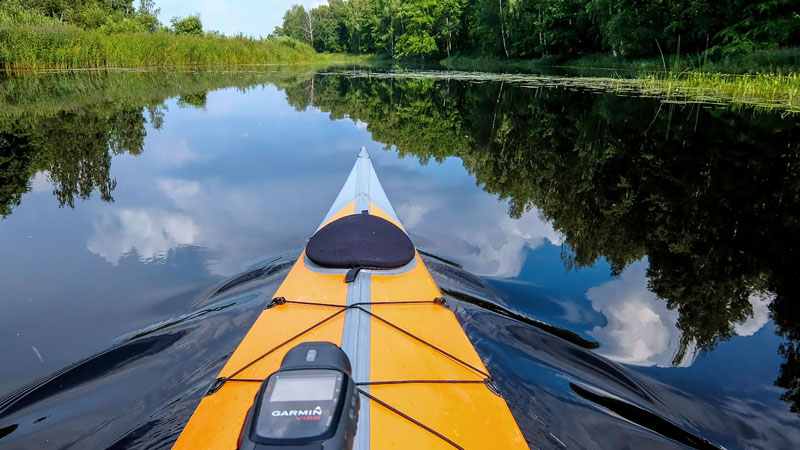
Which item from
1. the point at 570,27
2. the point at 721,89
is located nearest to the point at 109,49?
the point at 721,89

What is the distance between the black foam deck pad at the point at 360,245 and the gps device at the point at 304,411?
121cm

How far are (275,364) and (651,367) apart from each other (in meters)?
2.04

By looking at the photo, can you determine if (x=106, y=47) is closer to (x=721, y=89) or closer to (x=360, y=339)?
(x=360, y=339)

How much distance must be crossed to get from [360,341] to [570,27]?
96.2 feet

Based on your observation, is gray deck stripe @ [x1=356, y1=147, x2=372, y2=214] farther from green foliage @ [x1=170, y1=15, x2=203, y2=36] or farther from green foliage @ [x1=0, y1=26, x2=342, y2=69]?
green foliage @ [x1=170, y1=15, x2=203, y2=36]

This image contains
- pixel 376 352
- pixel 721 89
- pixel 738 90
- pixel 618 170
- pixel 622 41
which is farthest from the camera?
pixel 622 41

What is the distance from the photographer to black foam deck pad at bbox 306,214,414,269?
2.49m

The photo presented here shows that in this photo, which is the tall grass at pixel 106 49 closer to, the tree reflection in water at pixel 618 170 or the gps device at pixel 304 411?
the tree reflection in water at pixel 618 170

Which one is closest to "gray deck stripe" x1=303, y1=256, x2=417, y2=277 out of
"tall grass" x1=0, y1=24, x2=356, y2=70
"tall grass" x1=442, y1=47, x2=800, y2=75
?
"tall grass" x1=442, y1=47, x2=800, y2=75

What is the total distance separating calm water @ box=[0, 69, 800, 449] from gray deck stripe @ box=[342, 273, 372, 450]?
0.82 metres

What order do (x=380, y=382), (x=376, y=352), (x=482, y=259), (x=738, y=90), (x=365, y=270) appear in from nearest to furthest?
(x=380, y=382)
(x=376, y=352)
(x=365, y=270)
(x=482, y=259)
(x=738, y=90)

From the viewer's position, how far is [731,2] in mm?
15164

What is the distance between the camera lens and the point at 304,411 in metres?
1.10

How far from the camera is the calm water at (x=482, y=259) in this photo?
2111mm
